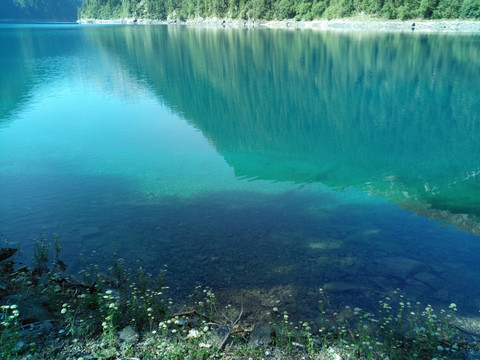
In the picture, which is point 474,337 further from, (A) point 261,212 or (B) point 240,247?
(A) point 261,212

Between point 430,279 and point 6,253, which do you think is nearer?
point 430,279

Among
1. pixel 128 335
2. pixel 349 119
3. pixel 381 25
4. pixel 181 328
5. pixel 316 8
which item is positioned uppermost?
pixel 316 8

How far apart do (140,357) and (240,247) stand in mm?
4500

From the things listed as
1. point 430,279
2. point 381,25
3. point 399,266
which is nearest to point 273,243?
point 399,266

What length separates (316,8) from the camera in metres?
120

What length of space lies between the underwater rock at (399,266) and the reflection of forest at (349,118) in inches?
108

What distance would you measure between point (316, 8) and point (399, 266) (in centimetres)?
12632

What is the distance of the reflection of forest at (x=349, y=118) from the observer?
44.9 feet

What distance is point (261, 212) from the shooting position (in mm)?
11086

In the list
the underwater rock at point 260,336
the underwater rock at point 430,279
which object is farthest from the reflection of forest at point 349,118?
the underwater rock at point 260,336

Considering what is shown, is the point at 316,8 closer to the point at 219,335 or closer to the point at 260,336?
the point at 260,336

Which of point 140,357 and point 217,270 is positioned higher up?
point 140,357

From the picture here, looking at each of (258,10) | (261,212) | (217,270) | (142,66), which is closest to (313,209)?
(261,212)

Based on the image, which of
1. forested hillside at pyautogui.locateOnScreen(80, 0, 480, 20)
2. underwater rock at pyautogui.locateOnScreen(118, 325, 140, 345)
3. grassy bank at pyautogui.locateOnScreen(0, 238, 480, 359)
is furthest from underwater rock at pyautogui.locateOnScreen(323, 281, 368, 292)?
forested hillside at pyautogui.locateOnScreen(80, 0, 480, 20)
